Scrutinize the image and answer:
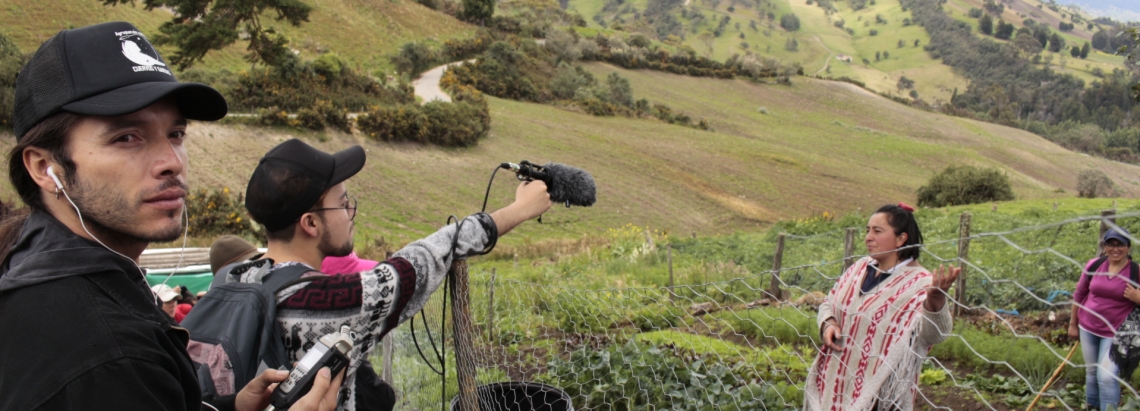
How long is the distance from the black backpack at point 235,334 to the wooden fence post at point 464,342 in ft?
2.48

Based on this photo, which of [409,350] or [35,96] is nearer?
[35,96]

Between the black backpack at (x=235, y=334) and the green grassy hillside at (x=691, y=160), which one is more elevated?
the black backpack at (x=235, y=334)

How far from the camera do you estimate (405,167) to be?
22.3 m

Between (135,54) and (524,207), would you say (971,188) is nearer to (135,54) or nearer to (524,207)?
(524,207)

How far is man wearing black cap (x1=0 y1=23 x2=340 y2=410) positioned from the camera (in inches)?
38.6

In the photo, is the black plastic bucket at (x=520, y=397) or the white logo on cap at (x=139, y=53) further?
the black plastic bucket at (x=520, y=397)

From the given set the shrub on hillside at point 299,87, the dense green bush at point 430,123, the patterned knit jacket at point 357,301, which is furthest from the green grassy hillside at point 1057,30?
the patterned knit jacket at point 357,301

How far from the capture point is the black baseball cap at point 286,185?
1886mm

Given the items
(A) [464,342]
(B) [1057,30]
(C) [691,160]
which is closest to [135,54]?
(A) [464,342]

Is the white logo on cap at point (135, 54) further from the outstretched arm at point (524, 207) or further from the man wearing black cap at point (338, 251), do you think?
the outstretched arm at point (524, 207)

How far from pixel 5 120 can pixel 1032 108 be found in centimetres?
9935

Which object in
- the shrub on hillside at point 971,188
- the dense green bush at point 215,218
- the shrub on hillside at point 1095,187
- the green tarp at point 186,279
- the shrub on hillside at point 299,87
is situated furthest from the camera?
the shrub on hillside at point 1095,187

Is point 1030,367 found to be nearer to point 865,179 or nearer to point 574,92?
point 865,179

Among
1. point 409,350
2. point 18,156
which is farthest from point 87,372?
point 409,350
